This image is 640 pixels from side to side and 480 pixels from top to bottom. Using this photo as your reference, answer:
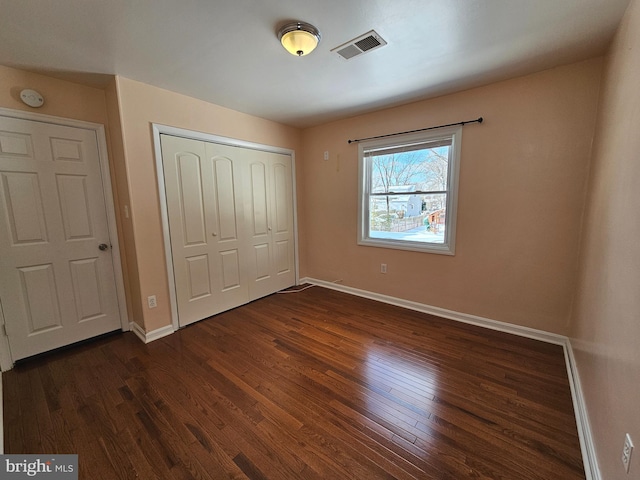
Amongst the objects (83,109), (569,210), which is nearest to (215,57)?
(83,109)

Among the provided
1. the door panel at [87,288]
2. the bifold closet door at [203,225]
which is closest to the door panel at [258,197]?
the bifold closet door at [203,225]

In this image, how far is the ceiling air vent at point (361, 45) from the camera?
171 centimetres

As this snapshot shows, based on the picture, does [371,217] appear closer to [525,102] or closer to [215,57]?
[525,102]

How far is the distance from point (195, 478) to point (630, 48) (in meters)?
3.11

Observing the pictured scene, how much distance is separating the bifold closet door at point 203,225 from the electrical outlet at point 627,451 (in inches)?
123

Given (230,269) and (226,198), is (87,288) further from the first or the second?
(226,198)

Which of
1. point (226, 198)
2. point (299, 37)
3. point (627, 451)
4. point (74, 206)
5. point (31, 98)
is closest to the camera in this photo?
point (627, 451)

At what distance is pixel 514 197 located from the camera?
2393mm

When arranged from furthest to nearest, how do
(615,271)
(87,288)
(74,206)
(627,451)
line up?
(87,288), (74,206), (615,271), (627,451)

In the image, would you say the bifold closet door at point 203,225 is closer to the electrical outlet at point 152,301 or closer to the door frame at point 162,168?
the door frame at point 162,168

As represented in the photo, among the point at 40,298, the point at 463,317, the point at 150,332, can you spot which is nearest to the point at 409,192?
the point at 463,317

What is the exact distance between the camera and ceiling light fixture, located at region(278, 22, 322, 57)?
5.18 ft

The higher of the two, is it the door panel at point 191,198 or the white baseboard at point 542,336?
the door panel at point 191,198

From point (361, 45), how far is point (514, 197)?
1.90 m
